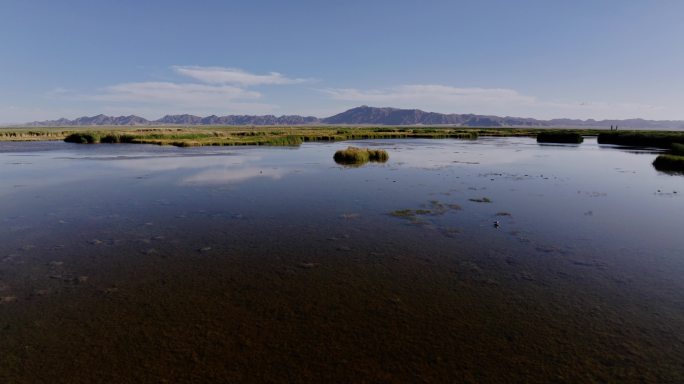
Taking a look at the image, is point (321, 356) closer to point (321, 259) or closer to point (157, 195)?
point (321, 259)

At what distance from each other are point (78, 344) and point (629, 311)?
12.8m

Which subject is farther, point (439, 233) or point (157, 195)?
point (157, 195)

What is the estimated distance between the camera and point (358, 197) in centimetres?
2325

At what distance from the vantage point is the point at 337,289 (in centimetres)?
1074

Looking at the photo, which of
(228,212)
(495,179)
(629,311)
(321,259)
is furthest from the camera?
(495,179)

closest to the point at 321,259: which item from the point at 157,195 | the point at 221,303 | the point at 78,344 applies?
the point at 221,303

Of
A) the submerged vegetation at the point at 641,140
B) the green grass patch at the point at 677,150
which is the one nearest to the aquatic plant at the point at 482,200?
the green grass patch at the point at 677,150

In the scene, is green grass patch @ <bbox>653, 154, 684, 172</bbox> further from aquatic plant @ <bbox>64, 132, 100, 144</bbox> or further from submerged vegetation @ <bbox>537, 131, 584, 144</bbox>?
aquatic plant @ <bbox>64, 132, 100, 144</bbox>

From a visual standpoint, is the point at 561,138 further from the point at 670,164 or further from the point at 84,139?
the point at 84,139

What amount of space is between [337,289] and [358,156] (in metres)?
32.3

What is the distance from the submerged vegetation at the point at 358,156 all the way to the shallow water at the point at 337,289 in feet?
63.7

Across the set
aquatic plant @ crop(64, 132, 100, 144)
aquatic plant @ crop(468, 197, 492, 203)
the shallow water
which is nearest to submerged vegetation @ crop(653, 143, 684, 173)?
the shallow water

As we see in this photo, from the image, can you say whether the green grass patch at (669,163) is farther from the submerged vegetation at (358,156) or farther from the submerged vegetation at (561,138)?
the submerged vegetation at (561,138)

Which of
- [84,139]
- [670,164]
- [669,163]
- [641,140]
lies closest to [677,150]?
[669,163]
